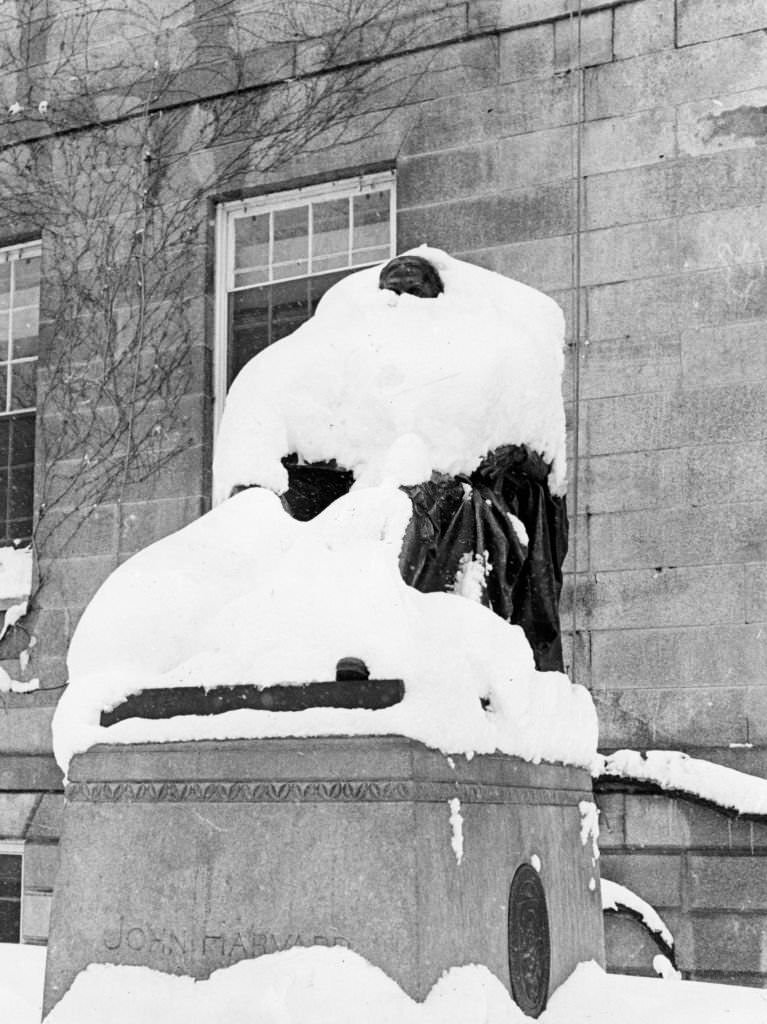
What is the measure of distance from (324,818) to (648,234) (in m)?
5.99

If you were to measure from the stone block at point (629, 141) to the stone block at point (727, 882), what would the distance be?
4.26 metres

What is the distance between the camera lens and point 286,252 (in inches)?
432

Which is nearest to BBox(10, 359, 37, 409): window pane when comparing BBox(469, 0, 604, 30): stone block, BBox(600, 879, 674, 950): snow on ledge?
BBox(469, 0, 604, 30): stone block

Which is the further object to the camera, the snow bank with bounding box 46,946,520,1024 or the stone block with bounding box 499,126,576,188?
the stone block with bounding box 499,126,576,188

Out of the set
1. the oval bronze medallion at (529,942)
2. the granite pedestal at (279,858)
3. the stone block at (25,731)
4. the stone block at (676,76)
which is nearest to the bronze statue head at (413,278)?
the granite pedestal at (279,858)

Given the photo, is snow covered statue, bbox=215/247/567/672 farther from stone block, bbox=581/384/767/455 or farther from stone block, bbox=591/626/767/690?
stone block, bbox=581/384/767/455

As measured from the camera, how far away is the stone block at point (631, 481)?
916cm

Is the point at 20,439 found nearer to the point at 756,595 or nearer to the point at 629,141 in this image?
the point at 629,141

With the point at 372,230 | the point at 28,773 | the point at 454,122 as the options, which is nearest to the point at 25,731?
the point at 28,773

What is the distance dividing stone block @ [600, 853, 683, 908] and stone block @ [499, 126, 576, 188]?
428 cm

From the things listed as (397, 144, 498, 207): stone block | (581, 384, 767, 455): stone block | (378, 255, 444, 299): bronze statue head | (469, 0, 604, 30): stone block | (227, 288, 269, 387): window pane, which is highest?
(469, 0, 604, 30): stone block

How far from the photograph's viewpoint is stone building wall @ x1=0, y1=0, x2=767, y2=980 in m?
8.76

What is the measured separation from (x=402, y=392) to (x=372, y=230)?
5.17m

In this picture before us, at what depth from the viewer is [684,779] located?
338 inches
